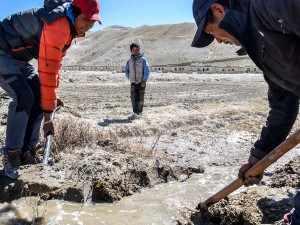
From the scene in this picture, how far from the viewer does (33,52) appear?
434 cm

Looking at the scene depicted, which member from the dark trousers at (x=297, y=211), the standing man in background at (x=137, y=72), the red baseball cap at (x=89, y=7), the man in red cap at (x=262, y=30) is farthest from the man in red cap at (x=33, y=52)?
the standing man in background at (x=137, y=72)

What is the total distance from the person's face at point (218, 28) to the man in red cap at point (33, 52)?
1896 millimetres

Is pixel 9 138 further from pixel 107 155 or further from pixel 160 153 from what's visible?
pixel 160 153

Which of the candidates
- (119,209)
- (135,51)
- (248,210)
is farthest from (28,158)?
(135,51)

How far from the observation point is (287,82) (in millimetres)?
2400

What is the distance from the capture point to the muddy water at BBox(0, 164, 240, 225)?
3887mm

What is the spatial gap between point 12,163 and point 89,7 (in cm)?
188

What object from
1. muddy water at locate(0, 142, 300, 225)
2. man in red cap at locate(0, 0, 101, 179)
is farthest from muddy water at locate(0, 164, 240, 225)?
man in red cap at locate(0, 0, 101, 179)

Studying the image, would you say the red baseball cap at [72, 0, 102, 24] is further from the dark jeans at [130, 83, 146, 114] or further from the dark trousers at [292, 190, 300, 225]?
the dark jeans at [130, 83, 146, 114]

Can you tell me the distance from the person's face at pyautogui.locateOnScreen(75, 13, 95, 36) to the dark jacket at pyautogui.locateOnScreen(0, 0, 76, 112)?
→ 5 cm

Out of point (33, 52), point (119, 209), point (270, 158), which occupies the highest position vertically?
point (33, 52)

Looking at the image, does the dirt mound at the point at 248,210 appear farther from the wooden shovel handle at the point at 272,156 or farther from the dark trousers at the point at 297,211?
the dark trousers at the point at 297,211

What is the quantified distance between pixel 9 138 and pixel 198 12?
2799 mm

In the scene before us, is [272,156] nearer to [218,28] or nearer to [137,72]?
[218,28]
